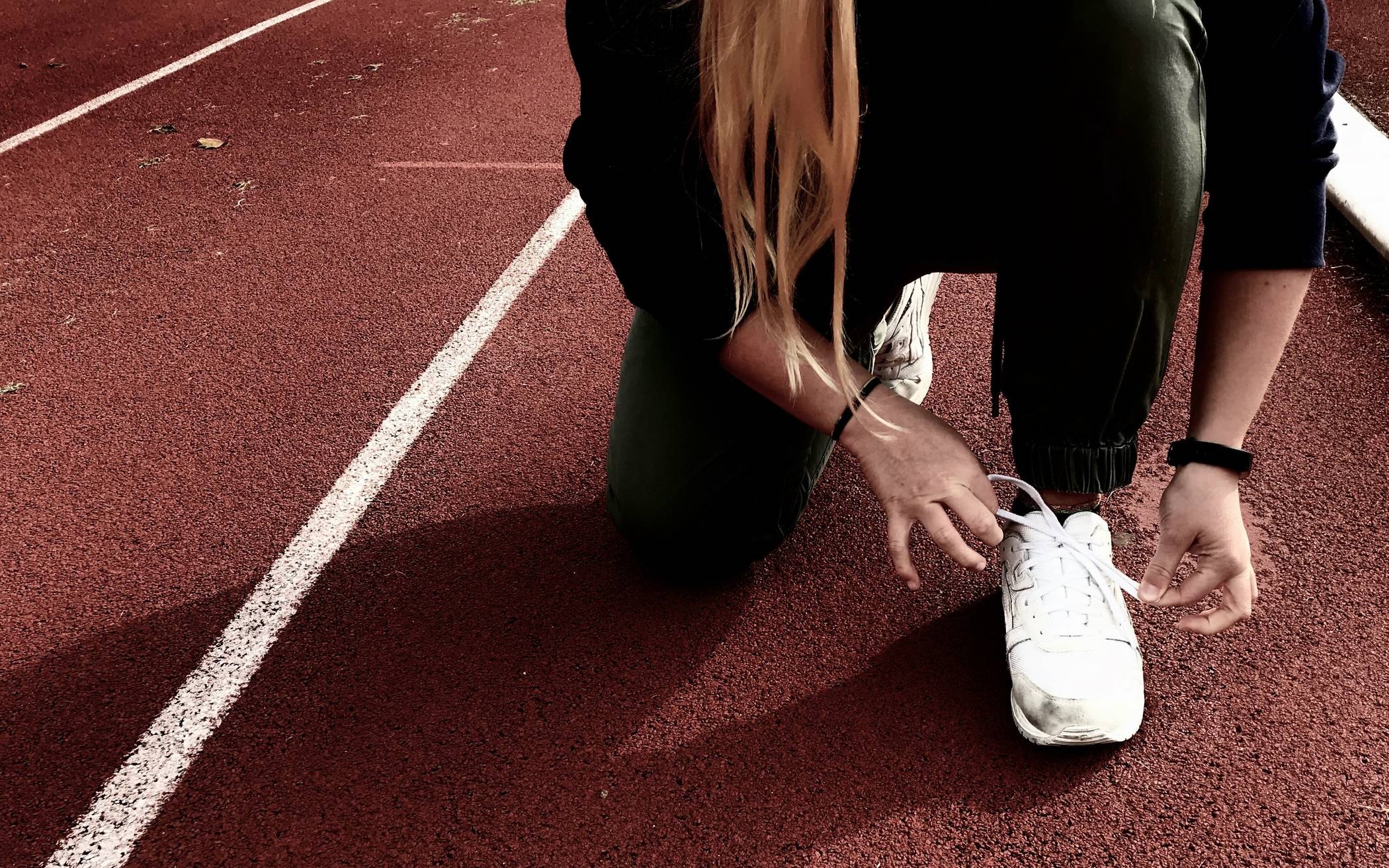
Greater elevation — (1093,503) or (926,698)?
(1093,503)

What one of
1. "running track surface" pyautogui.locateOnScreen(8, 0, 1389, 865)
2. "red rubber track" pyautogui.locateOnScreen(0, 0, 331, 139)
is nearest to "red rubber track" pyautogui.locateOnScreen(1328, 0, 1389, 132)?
"running track surface" pyautogui.locateOnScreen(8, 0, 1389, 865)

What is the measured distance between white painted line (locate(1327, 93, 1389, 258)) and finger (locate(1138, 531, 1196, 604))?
2.16m

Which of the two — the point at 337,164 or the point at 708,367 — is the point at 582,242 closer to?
the point at 337,164

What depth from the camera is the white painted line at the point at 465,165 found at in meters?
4.12

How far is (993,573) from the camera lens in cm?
204

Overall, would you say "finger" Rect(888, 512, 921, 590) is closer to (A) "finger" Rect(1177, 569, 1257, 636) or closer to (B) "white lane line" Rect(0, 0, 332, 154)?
(A) "finger" Rect(1177, 569, 1257, 636)

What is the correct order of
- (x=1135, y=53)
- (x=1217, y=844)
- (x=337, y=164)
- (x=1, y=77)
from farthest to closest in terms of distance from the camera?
(x=1, y=77) → (x=337, y=164) → (x=1217, y=844) → (x=1135, y=53)

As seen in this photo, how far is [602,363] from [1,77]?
5006mm

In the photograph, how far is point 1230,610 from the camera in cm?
147

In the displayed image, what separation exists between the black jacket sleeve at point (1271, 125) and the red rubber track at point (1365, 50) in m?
3.00

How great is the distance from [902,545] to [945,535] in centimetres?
8

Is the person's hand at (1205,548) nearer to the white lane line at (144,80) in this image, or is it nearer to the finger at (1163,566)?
the finger at (1163,566)

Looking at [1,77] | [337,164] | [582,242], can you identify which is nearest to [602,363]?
[582,242]

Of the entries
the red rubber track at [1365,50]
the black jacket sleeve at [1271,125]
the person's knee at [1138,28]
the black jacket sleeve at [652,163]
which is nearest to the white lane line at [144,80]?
the black jacket sleeve at [652,163]
